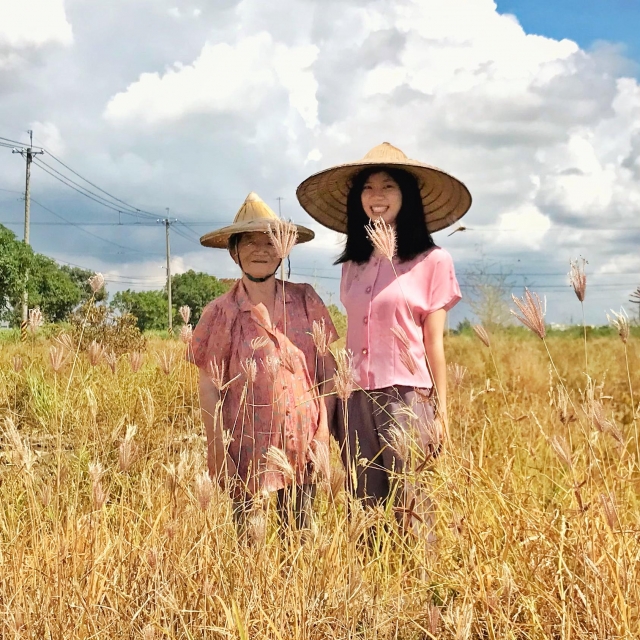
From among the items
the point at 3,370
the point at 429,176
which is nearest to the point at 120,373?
the point at 3,370

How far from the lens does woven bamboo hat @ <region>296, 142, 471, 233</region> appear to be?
2.73 meters

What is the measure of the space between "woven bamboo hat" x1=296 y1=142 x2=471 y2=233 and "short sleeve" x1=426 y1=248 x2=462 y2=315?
1.30 ft

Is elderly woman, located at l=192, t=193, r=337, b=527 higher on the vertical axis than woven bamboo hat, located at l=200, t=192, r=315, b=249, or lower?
lower

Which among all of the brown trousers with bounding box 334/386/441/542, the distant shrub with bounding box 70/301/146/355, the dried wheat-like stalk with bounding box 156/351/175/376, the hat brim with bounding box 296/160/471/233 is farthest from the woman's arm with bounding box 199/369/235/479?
the distant shrub with bounding box 70/301/146/355

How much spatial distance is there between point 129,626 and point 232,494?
82cm

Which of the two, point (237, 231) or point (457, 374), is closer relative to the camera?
point (457, 374)

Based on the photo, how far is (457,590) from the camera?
1947mm

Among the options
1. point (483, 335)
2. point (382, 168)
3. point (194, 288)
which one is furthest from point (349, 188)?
point (194, 288)

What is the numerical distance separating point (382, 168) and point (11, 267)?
26.0 meters

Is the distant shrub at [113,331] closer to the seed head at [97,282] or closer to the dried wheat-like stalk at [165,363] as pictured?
the dried wheat-like stalk at [165,363]

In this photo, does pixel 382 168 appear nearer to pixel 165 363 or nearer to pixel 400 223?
pixel 400 223

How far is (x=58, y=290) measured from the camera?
39562 mm

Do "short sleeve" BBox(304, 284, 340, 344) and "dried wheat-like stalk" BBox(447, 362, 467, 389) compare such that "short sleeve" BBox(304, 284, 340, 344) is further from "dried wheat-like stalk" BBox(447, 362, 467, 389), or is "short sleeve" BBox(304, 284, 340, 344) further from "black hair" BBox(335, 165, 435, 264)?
"dried wheat-like stalk" BBox(447, 362, 467, 389)

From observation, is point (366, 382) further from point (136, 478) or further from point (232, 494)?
point (136, 478)
